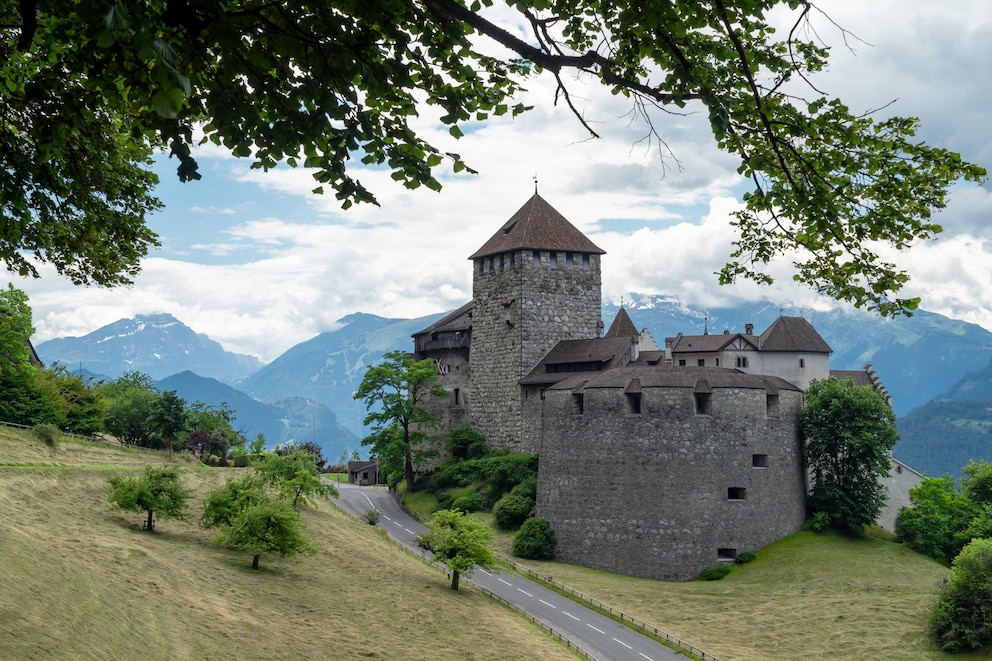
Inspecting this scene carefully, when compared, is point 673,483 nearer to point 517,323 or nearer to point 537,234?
point 517,323

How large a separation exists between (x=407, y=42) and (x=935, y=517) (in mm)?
47923

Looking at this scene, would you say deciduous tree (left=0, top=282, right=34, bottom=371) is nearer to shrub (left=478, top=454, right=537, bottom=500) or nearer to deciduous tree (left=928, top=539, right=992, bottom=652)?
shrub (left=478, top=454, right=537, bottom=500)

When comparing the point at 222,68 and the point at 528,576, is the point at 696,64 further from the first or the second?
the point at 528,576

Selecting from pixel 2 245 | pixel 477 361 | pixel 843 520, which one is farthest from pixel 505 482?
pixel 2 245

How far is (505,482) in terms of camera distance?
2136 inches

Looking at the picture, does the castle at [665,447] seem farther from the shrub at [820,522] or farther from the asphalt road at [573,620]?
the asphalt road at [573,620]

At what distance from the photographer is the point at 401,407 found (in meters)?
62.1

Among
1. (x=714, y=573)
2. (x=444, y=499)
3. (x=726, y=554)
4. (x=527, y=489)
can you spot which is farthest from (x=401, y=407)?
(x=714, y=573)

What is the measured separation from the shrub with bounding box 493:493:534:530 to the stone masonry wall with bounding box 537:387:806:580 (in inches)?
86.7

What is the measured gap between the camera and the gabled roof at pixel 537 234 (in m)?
60.5

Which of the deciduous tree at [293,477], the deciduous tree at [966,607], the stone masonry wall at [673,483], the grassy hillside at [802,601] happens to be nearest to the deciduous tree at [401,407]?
the deciduous tree at [293,477]

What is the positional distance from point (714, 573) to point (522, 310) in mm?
22418

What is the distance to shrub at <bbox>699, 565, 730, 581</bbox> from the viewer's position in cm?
4359

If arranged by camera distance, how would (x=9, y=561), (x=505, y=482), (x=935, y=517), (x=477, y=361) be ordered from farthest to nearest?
(x=477, y=361) < (x=505, y=482) < (x=935, y=517) < (x=9, y=561)
